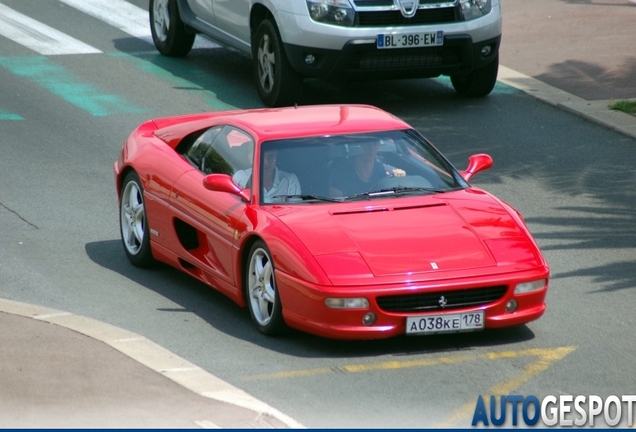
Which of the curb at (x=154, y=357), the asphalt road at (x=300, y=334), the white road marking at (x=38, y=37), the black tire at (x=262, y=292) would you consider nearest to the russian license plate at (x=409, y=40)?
the asphalt road at (x=300, y=334)

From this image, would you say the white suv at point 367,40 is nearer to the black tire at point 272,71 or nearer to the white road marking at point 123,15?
the black tire at point 272,71

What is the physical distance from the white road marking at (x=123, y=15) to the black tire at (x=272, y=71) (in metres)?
3.53

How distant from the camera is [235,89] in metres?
16.4

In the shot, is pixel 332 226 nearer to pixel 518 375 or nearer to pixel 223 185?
pixel 223 185

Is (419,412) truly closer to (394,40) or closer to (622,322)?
(622,322)

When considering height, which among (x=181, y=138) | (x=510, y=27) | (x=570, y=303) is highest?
(x=181, y=138)

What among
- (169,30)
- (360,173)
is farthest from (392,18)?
(360,173)

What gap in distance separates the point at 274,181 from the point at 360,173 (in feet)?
1.96

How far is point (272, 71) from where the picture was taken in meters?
15.4

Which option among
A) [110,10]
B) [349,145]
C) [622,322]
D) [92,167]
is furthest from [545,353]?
[110,10]

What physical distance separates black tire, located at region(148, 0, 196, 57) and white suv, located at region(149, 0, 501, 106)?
6.71 feet

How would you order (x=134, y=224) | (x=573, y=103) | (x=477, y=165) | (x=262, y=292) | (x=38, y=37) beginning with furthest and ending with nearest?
(x=38, y=37) → (x=573, y=103) → (x=134, y=224) → (x=477, y=165) → (x=262, y=292)

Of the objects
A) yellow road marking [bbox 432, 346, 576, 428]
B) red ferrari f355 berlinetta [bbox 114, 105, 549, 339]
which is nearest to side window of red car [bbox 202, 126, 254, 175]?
red ferrari f355 berlinetta [bbox 114, 105, 549, 339]

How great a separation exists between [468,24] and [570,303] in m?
6.41
